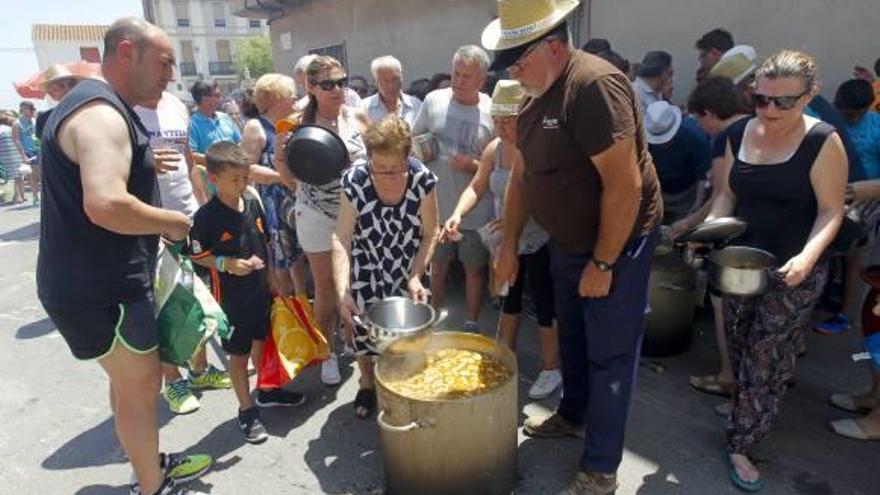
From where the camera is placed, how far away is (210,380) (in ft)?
12.8

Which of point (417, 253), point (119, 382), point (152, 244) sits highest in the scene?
point (152, 244)

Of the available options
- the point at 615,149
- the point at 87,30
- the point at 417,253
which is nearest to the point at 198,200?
the point at 417,253

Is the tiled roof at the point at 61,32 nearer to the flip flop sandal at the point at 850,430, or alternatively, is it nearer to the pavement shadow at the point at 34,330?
the pavement shadow at the point at 34,330

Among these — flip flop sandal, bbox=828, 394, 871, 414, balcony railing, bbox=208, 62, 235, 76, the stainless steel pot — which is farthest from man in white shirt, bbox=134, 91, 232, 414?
balcony railing, bbox=208, 62, 235, 76

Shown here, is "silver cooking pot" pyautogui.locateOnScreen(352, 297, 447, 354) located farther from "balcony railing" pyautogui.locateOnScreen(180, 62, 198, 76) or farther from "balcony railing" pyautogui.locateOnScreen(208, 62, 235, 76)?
"balcony railing" pyautogui.locateOnScreen(208, 62, 235, 76)

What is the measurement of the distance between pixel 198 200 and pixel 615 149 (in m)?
3.22

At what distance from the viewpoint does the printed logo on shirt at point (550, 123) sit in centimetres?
220

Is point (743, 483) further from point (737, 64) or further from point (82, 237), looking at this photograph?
point (737, 64)

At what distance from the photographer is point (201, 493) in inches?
113

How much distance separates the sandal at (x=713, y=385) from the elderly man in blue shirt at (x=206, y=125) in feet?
13.1

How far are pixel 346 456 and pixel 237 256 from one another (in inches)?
48.7

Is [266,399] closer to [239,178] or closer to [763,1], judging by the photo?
[239,178]

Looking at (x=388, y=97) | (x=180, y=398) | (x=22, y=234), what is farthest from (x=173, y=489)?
(x=22, y=234)

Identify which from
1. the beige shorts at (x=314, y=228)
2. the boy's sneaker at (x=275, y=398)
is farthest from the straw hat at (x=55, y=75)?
the boy's sneaker at (x=275, y=398)
